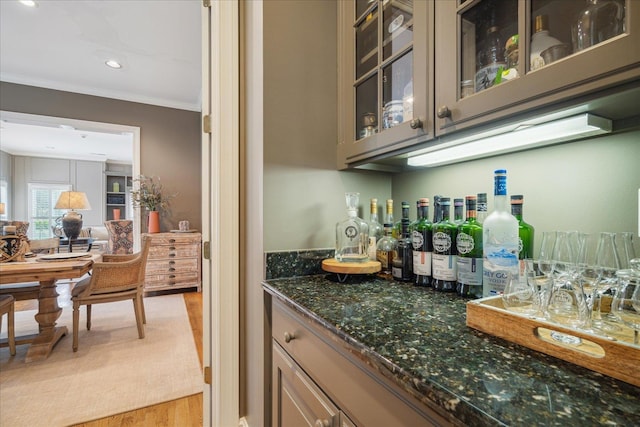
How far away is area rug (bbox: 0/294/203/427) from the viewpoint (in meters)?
1.70

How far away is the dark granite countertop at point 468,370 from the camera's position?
0.39 metres

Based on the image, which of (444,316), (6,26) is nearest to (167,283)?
(6,26)

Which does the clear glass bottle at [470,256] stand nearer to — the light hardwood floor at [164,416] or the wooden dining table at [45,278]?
the light hardwood floor at [164,416]

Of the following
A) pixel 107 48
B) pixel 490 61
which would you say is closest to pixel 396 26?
pixel 490 61

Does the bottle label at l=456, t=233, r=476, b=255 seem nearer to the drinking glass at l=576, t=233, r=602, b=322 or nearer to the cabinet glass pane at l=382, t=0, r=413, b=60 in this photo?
the drinking glass at l=576, t=233, r=602, b=322

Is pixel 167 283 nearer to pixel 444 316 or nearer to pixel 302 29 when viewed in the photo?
pixel 302 29

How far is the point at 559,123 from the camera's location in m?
0.78

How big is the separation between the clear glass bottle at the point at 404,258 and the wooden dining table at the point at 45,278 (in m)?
2.41

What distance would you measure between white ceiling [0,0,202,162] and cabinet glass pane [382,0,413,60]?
2.11m

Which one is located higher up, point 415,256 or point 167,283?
point 415,256

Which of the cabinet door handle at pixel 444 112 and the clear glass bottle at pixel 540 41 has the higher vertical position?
the clear glass bottle at pixel 540 41

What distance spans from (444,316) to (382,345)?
0.86ft

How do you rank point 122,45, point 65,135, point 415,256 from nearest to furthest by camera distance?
point 415,256
point 122,45
point 65,135

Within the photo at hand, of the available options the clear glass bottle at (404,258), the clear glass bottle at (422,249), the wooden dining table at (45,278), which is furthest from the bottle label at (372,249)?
the wooden dining table at (45,278)
